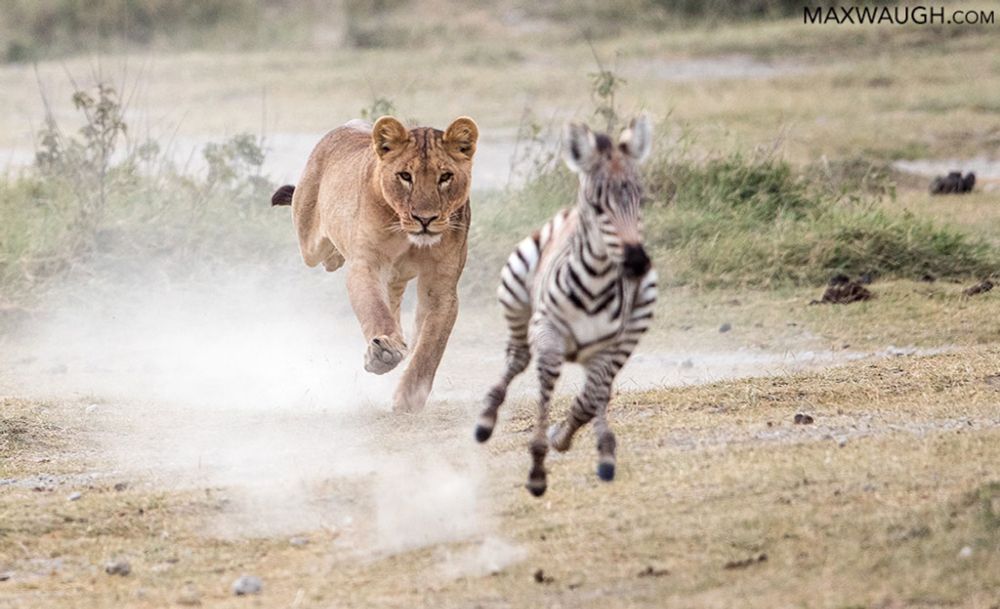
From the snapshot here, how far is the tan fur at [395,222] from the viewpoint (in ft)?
27.2

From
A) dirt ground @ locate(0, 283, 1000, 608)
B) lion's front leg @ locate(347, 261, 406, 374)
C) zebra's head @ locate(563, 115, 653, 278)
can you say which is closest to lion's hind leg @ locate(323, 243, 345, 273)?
lion's front leg @ locate(347, 261, 406, 374)

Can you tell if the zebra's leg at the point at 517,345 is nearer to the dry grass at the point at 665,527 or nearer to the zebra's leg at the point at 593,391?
the zebra's leg at the point at 593,391

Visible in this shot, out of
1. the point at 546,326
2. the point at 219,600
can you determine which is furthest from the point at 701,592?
the point at 219,600

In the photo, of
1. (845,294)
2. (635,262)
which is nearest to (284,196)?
(845,294)

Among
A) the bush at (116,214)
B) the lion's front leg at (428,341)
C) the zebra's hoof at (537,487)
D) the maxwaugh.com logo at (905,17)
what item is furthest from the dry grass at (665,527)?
the maxwaugh.com logo at (905,17)

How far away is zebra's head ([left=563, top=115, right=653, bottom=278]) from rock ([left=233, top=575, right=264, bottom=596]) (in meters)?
1.62

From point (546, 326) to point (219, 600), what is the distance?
4.65ft

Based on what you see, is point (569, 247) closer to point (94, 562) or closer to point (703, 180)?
point (94, 562)

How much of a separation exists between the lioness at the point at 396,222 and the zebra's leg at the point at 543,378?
8.05ft

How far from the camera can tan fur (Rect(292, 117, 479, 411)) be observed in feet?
27.2

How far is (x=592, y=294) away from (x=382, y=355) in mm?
2615

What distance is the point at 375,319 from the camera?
8641 millimetres

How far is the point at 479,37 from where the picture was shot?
90.8 feet

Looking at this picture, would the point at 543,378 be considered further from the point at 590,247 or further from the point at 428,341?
the point at 428,341
